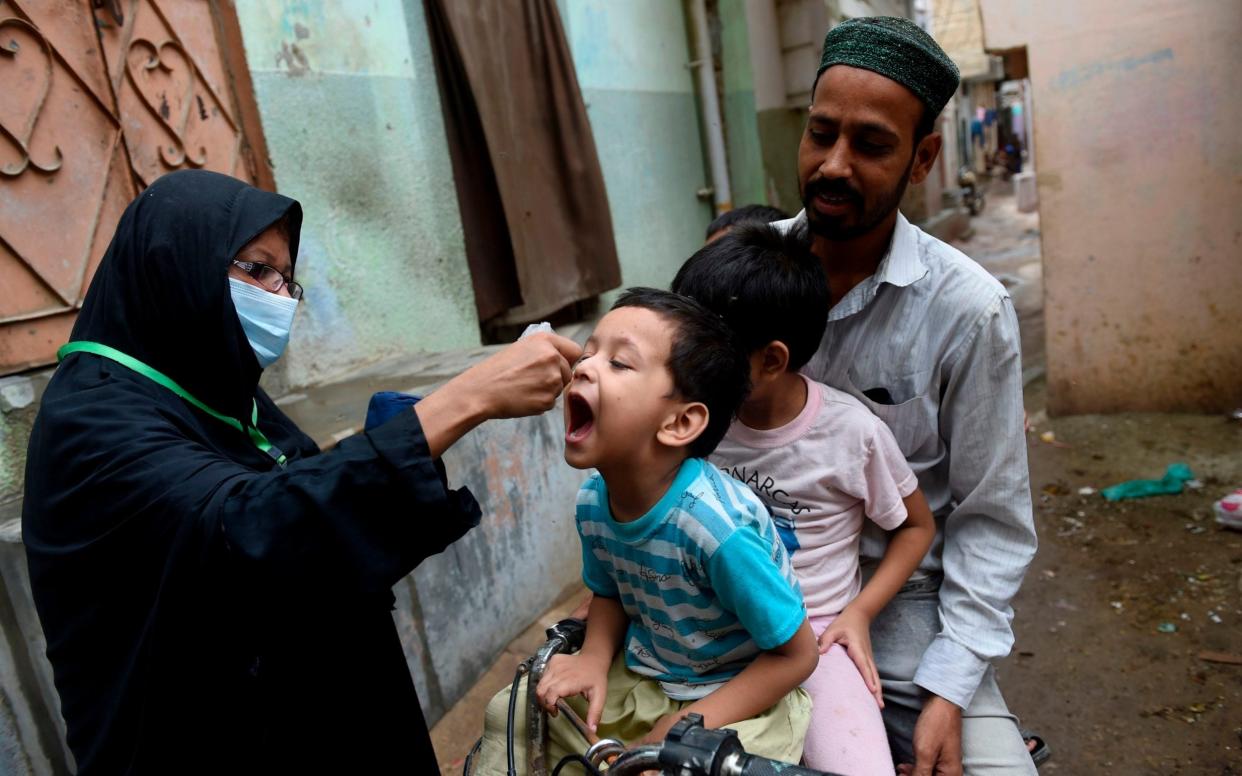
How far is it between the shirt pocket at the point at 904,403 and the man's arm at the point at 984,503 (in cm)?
4

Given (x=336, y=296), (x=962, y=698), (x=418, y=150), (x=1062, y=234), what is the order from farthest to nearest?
(x=1062, y=234)
(x=418, y=150)
(x=336, y=296)
(x=962, y=698)

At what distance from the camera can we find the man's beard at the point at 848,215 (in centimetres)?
174

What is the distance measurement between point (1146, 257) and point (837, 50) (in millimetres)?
4516

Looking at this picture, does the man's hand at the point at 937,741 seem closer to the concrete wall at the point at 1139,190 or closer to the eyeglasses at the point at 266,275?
the eyeglasses at the point at 266,275

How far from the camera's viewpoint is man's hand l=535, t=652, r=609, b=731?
4.60 feet

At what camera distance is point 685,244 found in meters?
7.37

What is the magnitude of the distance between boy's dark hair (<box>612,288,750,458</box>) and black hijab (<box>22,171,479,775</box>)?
1.41ft

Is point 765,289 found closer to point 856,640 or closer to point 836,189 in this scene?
point 836,189

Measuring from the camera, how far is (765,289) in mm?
1606

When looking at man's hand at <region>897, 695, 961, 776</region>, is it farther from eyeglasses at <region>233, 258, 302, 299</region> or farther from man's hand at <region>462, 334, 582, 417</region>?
eyeglasses at <region>233, 258, 302, 299</region>

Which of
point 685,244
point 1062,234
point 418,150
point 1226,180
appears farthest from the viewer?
point 685,244

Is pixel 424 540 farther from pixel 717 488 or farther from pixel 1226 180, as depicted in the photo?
pixel 1226 180

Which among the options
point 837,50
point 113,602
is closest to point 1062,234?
point 837,50

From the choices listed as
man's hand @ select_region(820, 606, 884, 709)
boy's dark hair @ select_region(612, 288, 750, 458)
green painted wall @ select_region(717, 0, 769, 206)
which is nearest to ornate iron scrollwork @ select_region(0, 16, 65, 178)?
boy's dark hair @ select_region(612, 288, 750, 458)
